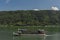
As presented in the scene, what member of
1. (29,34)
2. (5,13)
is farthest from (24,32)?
(5,13)

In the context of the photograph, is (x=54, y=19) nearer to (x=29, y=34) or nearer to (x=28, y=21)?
(x=28, y=21)

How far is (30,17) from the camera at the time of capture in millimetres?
72562

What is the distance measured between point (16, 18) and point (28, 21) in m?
5.66

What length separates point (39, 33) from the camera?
3008 cm

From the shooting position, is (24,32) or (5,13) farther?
(5,13)

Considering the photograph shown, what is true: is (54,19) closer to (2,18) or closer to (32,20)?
(32,20)

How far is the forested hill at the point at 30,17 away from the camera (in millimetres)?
68562

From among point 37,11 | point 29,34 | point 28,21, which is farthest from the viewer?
point 37,11

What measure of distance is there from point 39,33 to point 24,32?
2225 mm

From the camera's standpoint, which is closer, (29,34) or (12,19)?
(29,34)

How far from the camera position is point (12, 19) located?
71.8 m

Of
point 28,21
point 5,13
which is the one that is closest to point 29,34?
point 28,21

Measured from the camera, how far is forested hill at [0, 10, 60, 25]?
68.6 meters

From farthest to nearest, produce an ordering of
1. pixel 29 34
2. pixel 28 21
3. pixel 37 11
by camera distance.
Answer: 1. pixel 37 11
2. pixel 28 21
3. pixel 29 34
